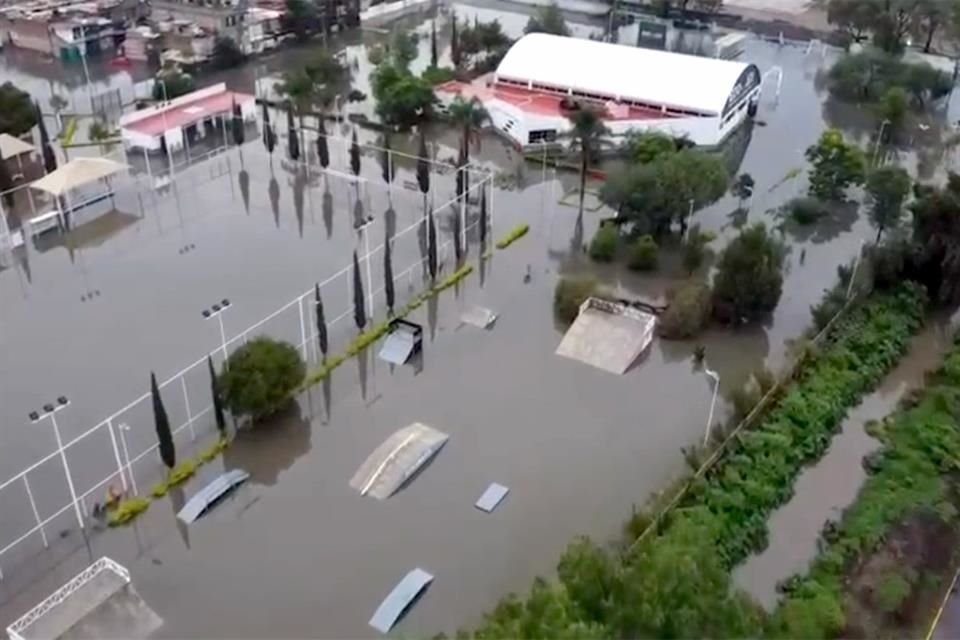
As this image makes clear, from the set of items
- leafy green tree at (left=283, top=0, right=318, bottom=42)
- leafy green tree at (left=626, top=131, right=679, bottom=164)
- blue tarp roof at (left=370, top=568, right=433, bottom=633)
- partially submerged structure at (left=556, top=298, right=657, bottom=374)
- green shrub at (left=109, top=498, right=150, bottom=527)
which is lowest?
blue tarp roof at (left=370, top=568, right=433, bottom=633)

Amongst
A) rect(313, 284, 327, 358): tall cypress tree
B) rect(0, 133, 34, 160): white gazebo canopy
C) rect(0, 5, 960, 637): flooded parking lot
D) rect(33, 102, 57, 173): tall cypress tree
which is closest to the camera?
rect(0, 5, 960, 637): flooded parking lot

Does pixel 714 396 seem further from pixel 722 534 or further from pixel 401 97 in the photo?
pixel 401 97

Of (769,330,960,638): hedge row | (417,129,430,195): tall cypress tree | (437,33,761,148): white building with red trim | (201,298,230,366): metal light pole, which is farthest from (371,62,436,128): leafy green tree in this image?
(769,330,960,638): hedge row

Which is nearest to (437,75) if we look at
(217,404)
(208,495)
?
(217,404)

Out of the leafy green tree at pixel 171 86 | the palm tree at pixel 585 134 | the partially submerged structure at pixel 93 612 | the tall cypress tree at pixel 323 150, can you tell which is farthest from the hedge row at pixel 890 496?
the leafy green tree at pixel 171 86

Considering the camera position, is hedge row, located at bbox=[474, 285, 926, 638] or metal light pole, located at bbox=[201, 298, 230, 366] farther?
metal light pole, located at bbox=[201, 298, 230, 366]

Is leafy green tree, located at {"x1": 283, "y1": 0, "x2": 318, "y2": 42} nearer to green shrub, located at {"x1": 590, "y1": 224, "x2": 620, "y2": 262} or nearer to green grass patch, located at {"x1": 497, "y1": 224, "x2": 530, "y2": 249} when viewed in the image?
green grass patch, located at {"x1": 497, "y1": 224, "x2": 530, "y2": 249}
